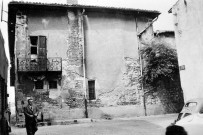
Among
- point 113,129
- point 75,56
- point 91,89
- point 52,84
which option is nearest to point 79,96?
point 91,89

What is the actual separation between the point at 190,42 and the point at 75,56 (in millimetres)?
8045

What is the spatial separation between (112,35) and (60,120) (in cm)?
706

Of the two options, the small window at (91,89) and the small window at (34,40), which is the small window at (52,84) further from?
the small window at (34,40)

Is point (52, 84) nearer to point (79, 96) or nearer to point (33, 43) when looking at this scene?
point (79, 96)

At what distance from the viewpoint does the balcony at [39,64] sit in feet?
54.0

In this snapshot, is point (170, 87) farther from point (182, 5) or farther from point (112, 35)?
point (182, 5)

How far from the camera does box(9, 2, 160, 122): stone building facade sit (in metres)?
16.9

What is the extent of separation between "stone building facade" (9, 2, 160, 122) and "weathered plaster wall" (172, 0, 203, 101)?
606 centimetres

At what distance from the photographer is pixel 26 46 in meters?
17.2

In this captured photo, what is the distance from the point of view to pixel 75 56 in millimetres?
Result: 17922

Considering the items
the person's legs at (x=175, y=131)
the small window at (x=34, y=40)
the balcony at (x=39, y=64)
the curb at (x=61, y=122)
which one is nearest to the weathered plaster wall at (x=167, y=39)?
the balcony at (x=39, y=64)

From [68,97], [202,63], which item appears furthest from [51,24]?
[202,63]

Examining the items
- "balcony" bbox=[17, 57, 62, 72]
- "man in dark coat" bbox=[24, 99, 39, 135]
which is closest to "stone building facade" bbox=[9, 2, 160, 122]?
"balcony" bbox=[17, 57, 62, 72]

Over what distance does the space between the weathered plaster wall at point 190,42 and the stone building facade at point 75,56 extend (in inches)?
239
